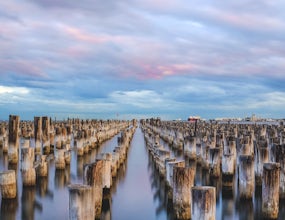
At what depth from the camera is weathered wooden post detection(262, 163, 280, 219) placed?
791 centimetres

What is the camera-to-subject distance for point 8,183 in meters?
9.15

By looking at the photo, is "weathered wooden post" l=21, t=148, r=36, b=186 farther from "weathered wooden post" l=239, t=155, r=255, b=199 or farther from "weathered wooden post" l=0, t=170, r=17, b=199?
"weathered wooden post" l=239, t=155, r=255, b=199

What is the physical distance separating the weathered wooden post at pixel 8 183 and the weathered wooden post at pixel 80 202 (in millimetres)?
3194

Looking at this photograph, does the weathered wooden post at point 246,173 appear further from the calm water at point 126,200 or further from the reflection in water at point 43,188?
the reflection in water at point 43,188

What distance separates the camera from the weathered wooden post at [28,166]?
10680 mm

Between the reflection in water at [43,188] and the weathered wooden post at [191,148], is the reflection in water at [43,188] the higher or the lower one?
the lower one

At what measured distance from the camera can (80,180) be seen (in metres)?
13.0

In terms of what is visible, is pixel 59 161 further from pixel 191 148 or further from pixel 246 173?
pixel 246 173

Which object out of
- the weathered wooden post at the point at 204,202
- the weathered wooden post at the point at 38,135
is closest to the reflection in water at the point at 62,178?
the weathered wooden post at the point at 38,135

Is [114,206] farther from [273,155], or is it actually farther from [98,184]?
[273,155]

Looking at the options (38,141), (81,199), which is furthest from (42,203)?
(38,141)

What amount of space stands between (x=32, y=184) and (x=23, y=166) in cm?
77

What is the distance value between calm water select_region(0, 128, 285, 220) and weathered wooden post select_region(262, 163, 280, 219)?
59 centimetres

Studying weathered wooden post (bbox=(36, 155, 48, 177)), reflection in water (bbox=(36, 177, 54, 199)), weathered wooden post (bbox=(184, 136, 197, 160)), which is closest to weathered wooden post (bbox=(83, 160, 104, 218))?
reflection in water (bbox=(36, 177, 54, 199))
